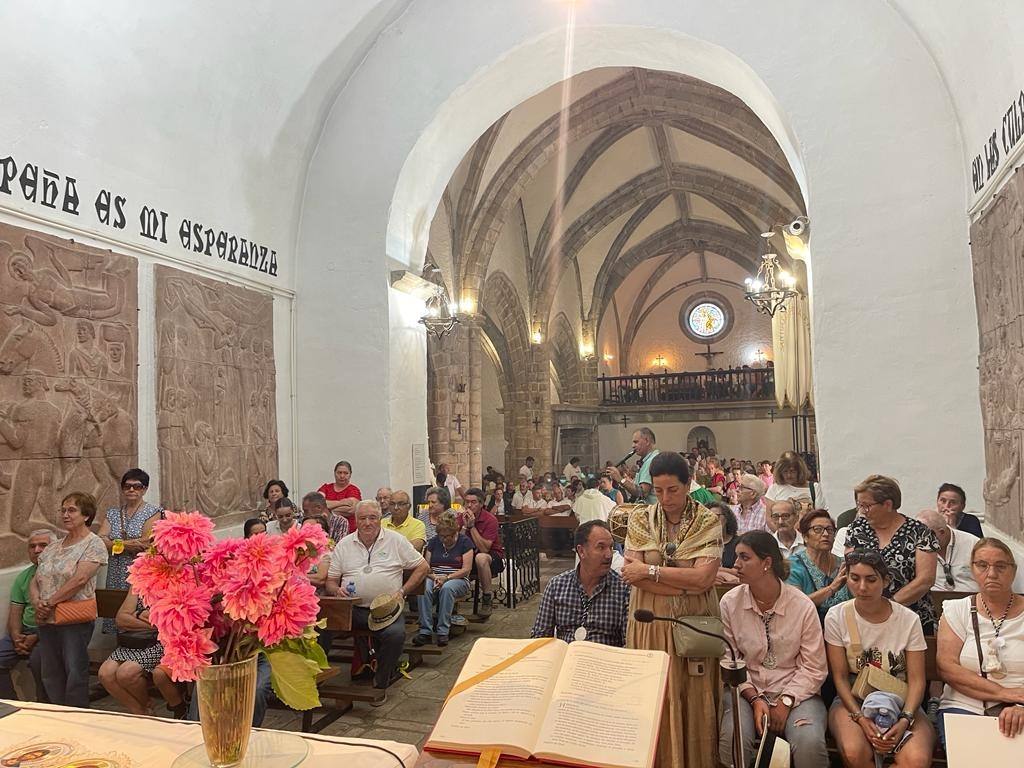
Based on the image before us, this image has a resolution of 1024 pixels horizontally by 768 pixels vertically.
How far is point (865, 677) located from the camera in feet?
10.7

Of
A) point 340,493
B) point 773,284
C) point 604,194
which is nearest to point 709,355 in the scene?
point 604,194

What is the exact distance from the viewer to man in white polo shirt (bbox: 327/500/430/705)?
5406mm

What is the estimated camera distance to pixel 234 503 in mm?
7125

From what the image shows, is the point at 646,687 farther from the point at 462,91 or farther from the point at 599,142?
the point at 599,142

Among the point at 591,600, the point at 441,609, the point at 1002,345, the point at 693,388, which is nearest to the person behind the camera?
the point at 591,600

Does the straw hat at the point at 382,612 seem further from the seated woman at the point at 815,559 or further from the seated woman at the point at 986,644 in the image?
the seated woman at the point at 986,644

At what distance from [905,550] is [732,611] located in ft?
3.61

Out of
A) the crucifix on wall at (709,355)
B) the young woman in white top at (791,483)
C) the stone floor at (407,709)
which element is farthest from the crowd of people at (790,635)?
the crucifix on wall at (709,355)

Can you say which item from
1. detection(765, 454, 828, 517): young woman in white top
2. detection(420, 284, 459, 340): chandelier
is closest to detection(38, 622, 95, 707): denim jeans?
detection(420, 284, 459, 340): chandelier

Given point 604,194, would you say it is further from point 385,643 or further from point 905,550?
point 905,550

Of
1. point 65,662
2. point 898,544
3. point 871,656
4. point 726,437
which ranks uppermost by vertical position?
point 726,437

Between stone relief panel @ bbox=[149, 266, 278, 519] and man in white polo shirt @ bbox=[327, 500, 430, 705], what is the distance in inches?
65.8

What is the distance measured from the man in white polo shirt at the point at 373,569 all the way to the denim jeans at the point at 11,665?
1.77 meters

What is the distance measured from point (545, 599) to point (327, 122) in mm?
5997
